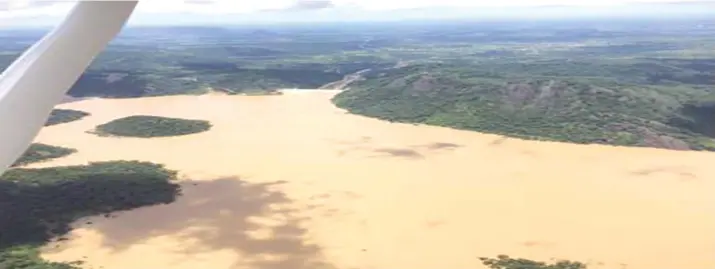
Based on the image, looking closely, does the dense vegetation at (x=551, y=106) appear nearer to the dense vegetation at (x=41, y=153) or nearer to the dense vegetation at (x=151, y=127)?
the dense vegetation at (x=151, y=127)

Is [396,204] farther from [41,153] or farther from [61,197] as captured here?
[41,153]

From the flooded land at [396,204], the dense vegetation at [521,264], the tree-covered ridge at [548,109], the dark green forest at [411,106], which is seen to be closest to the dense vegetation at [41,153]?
the dark green forest at [411,106]

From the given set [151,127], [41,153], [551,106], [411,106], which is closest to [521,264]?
[41,153]

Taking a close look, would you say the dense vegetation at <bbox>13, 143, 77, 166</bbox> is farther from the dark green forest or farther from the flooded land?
the flooded land

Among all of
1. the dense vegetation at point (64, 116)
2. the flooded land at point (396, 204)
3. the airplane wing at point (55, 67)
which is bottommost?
the dense vegetation at point (64, 116)

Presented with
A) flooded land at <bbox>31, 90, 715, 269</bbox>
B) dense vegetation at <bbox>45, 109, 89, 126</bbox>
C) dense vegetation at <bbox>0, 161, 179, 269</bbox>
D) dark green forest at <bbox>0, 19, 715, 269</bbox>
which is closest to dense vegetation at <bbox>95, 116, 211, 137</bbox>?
dark green forest at <bbox>0, 19, 715, 269</bbox>
